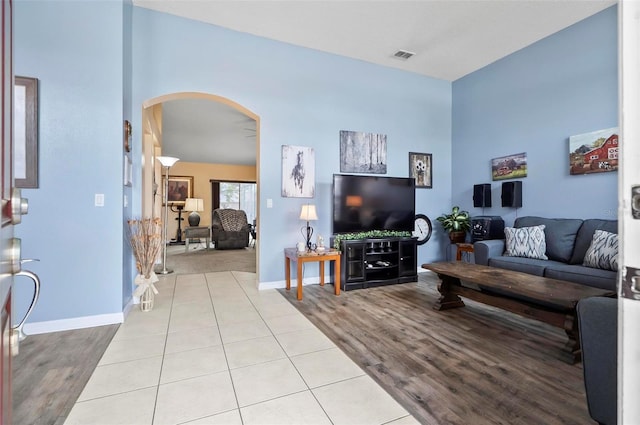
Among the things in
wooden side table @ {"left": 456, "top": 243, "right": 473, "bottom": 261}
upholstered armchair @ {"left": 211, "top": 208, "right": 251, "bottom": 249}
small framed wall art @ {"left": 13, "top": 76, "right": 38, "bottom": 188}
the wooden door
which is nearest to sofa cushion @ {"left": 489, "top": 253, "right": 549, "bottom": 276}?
wooden side table @ {"left": 456, "top": 243, "right": 473, "bottom": 261}

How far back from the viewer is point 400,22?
11.7ft

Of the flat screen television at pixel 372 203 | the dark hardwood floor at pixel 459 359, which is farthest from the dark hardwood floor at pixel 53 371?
the flat screen television at pixel 372 203

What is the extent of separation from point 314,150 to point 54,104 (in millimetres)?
2699

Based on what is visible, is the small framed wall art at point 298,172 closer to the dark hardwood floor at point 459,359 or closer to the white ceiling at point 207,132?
the dark hardwood floor at point 459,359

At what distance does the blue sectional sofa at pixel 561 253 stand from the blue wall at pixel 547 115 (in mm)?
197

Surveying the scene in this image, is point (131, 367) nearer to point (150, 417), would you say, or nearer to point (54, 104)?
point (150, 417)

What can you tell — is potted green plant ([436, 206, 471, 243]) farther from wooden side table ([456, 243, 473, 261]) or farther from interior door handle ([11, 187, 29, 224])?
interior door handle ([11, 187, 29, 224])

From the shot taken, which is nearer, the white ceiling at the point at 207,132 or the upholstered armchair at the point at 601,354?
the upholstered armchair at the point at 601,354

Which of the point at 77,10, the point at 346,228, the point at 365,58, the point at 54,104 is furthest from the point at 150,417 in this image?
the point at 365,58

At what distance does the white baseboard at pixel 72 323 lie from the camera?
247 cm

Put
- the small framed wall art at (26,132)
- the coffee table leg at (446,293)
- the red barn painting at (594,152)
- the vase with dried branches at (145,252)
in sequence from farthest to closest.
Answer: the red barn painting at (594,152) → the coffee table leg at (446,293) → the vase with dried branches at (145,252) → the small framed wall art at (26,132)

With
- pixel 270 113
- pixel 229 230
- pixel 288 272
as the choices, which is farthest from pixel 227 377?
pixel 229 230

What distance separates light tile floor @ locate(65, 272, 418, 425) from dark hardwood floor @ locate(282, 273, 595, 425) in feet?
0.52

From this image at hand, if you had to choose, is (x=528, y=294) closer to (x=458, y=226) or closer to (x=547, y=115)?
(x=458, y=226)
